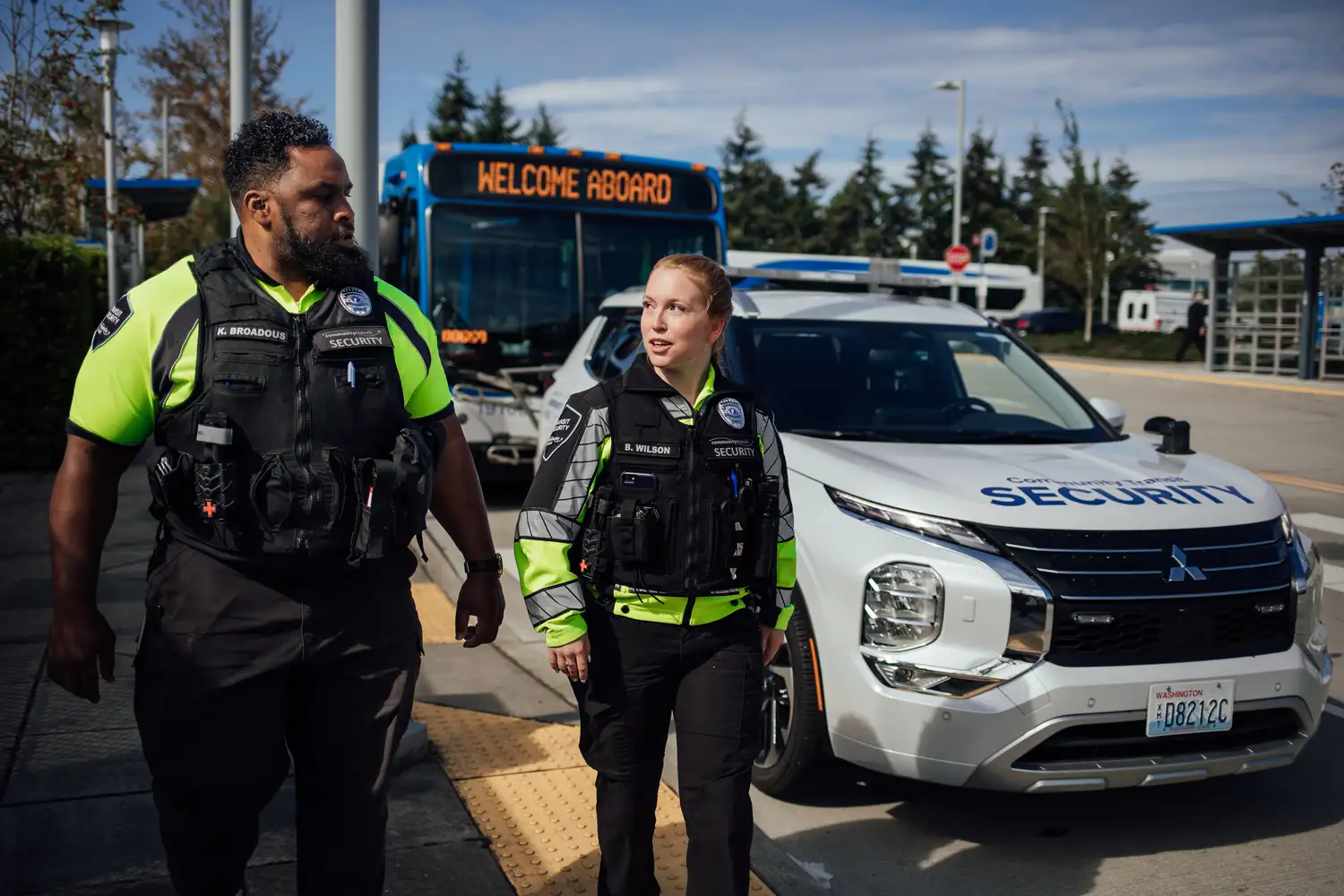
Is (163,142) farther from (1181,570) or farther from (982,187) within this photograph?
(982,187)

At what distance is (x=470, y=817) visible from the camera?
3.90 meters

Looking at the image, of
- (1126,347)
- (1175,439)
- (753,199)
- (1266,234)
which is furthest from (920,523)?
(753,199)

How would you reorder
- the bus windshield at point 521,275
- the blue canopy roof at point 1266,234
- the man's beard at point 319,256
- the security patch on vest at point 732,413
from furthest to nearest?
the blue canopy roof at point 1266,234 → the bus windshield at point 521,275 → the security patch on vest at point 732,413 → the man's beard at point 319,256

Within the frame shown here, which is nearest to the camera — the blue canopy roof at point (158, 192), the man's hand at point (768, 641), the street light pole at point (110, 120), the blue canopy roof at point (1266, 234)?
the man's hand at point (768, 641)

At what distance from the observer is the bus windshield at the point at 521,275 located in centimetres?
1054

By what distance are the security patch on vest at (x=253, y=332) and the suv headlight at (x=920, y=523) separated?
2064 mm

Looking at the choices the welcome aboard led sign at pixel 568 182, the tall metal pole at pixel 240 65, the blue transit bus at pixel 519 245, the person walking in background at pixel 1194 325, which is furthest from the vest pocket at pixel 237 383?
the person walking in background at pixel 1194 325

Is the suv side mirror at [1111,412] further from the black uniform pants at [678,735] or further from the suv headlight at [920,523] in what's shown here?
the black uniform pants at [678,735]

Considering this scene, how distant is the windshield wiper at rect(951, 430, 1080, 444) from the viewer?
4.82 m

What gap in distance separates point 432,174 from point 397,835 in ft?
25.4

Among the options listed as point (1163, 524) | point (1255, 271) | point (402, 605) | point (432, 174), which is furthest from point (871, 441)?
point (1255, 271)

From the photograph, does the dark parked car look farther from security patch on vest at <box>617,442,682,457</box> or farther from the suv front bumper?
security patch on vest at <box>617,442,682,457</box>

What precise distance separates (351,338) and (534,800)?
2.12 meters

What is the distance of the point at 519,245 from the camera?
Answer: 1084 centimetres
